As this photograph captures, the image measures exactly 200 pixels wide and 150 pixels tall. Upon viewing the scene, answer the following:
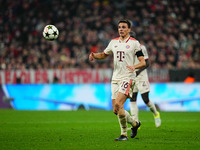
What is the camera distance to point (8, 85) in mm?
19531

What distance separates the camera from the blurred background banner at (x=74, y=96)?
18.7 metres

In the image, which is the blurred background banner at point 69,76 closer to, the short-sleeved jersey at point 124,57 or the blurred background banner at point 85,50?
the blurred background banner at point 85,50

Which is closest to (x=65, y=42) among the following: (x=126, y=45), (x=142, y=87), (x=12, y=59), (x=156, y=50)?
(x=12, y=59)

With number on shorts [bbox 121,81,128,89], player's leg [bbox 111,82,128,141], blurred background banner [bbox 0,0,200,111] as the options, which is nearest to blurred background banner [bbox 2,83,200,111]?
blurred background banner [bbox 0,0,200,111]

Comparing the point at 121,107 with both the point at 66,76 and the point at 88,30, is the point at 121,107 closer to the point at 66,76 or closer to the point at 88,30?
the point at 66,76

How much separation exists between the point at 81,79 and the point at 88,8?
281 inches

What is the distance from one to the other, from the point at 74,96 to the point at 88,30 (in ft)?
22.0

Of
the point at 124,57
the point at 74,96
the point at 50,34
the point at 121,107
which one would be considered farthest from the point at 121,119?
the point at 74,96

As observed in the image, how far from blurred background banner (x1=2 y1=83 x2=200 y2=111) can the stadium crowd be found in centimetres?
261

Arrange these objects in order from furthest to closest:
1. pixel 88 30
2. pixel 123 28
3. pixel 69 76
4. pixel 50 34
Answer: pixel 88 30, pixel 69 76, pixel 50 34, pixel 123 28

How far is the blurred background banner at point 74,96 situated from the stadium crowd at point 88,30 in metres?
2.61

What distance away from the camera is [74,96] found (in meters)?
19.3

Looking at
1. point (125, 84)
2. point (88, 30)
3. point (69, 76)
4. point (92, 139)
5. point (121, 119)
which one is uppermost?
point (88, 30)

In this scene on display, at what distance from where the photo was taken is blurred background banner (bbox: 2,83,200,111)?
61.4 feet
